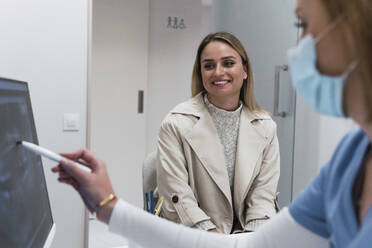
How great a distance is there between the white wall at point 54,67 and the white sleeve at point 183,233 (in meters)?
1.43

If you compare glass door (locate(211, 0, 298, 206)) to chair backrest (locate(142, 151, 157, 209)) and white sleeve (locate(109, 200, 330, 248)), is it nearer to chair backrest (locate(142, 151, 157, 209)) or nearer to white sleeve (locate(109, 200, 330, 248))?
chair backrest (locate(142, 151, 157, 209))

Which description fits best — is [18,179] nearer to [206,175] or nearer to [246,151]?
[206,175]

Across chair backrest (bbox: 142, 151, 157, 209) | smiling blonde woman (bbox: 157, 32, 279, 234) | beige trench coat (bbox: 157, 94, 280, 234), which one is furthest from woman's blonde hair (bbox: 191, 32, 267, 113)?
chair backrest (bbox: 142, 151, 157, 209)

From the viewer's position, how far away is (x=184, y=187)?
142 centimetres

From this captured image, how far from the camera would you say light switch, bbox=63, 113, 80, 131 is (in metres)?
2.09

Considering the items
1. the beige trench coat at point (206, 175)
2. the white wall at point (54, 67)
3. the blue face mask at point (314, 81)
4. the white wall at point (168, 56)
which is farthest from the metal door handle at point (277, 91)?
the blue face mask at point (314, 81)

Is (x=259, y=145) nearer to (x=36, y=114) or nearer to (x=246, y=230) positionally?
(x=246, y=230)

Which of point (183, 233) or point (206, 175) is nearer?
point (183, 233)

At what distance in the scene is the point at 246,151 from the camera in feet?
4.94

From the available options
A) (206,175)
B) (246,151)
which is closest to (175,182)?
(206,175)

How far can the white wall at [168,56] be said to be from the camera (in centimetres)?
336

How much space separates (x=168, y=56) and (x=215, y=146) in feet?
6.78

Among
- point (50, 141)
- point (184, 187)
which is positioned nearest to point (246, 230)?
point (184, 187)

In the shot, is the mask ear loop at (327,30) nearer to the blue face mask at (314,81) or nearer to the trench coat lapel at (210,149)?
the blue face mask at (314,81)
